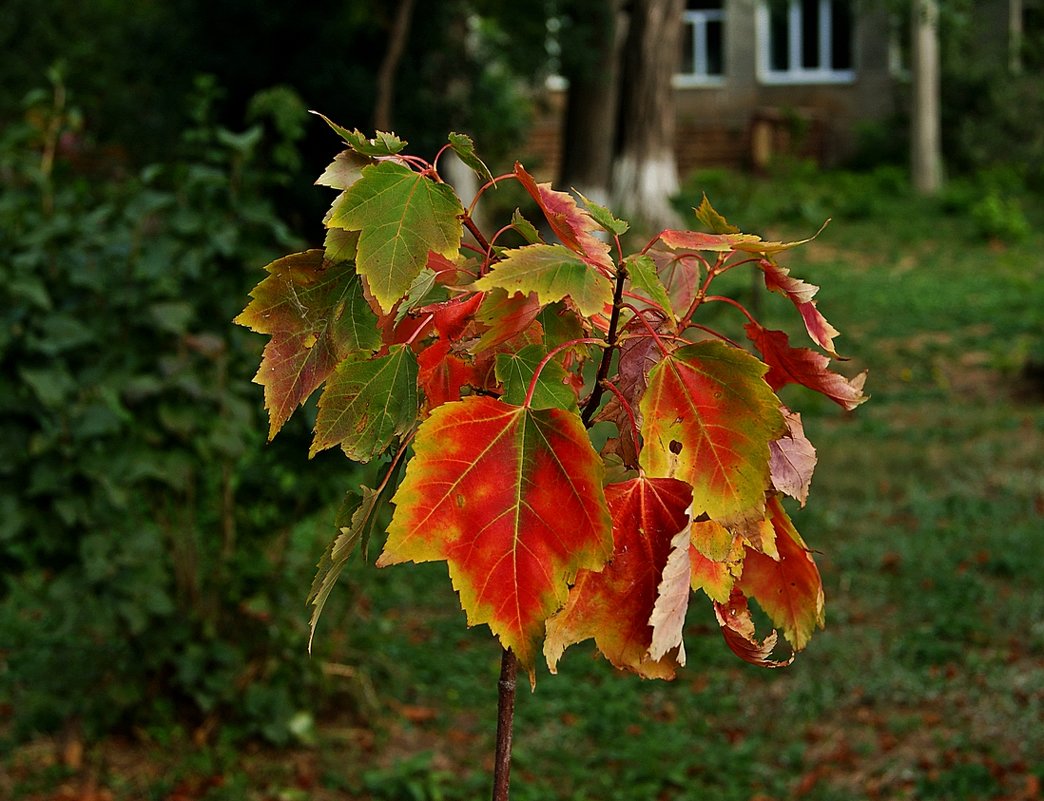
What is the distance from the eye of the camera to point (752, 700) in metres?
4.09

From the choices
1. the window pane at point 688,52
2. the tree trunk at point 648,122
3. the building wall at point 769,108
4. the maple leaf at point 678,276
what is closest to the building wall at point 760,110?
the building wall at point 769,108

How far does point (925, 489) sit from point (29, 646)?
3.79 metres

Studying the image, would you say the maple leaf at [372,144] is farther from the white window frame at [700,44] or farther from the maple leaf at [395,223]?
the white window frame at [700,44]

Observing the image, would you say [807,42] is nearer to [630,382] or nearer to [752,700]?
[752,700]

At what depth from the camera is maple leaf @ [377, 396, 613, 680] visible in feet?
2.78

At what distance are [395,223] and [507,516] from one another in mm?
211

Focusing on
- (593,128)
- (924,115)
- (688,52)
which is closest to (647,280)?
(593,128)

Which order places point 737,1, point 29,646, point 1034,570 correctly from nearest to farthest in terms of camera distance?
point 29,646, point 1034,570, point 737,1

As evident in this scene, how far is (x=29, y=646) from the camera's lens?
4.45 metres

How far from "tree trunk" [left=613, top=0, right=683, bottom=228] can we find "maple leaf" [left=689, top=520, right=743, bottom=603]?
1249 cm

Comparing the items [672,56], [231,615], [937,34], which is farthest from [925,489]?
[937,34]

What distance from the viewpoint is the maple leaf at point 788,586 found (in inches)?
39.8

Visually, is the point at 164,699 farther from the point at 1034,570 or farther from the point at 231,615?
the point at 1034,570

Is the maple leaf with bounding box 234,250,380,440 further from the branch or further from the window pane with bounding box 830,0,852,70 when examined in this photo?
the window pane with bounding box 830,0,852,70
